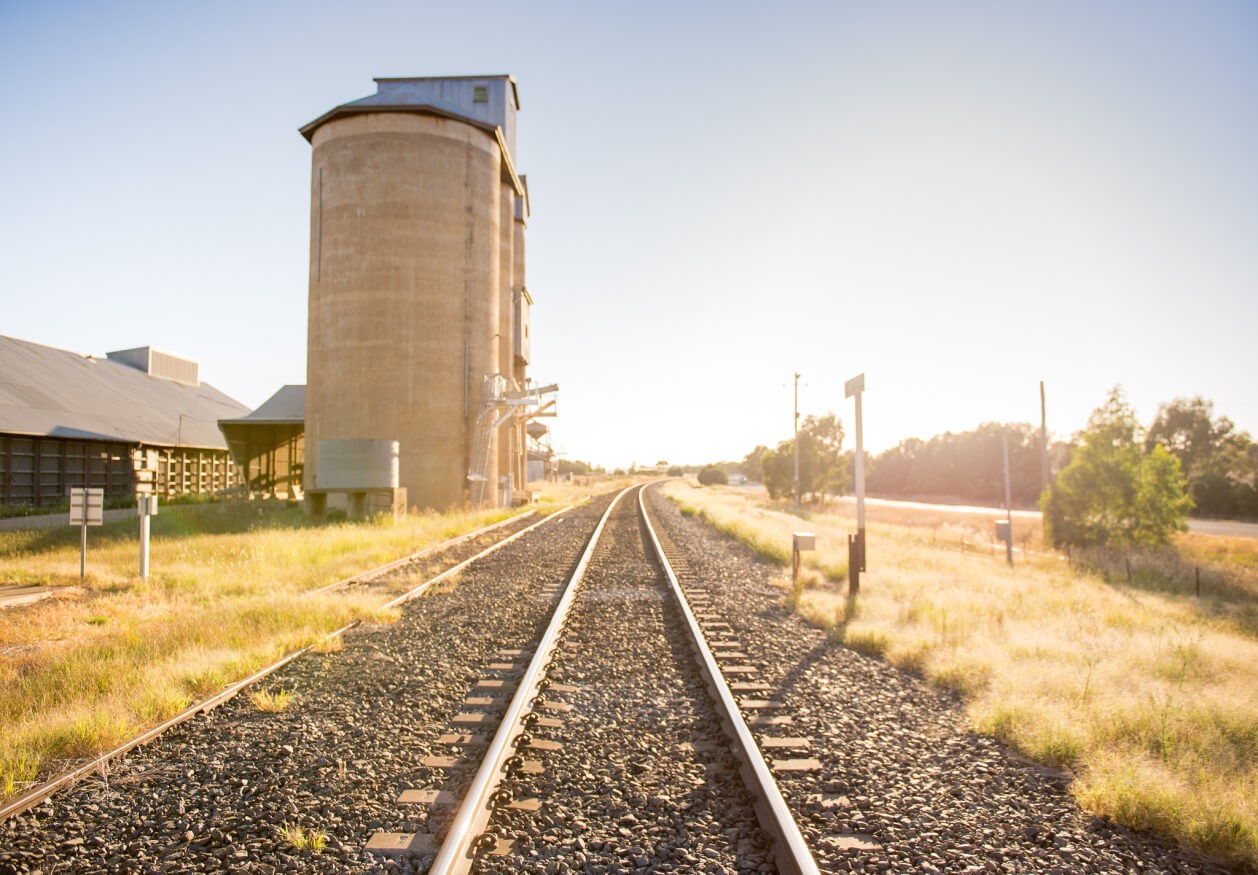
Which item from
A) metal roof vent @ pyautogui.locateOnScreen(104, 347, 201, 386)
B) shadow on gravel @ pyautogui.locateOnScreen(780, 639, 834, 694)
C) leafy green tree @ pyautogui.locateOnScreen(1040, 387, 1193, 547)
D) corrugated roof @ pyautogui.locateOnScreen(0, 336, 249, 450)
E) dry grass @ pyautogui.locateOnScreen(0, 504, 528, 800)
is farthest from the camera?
metal roof vent @ pyautogui.locateOnScreen(104, 347, 201, 386)

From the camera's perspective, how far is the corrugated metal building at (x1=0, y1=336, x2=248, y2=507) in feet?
82.4

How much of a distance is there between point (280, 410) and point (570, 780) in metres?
35.0

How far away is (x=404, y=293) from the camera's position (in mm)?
27500

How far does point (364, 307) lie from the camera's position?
2733 cm

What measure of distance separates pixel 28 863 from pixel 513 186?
37713 mm

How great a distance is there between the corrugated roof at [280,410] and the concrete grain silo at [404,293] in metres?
5.75

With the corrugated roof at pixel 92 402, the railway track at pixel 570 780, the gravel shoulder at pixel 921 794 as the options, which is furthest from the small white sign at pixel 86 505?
the corrugated roof at pixel 92 402

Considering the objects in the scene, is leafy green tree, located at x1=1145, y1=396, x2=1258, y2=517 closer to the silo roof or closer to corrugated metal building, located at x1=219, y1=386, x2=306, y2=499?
the silo roof

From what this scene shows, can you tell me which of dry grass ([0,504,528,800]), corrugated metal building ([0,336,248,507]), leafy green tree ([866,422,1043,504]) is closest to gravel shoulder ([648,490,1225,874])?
dry grass ([0,504,528,800])

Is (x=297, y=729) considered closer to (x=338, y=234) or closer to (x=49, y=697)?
(x=49, y=697)

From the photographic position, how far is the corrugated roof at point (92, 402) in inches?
1039

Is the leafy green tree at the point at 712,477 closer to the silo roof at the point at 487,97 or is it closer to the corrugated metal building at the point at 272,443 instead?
the silo roof at the point at 487,97

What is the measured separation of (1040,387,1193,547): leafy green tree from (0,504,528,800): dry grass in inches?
932

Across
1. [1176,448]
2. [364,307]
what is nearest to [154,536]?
[364,307]
